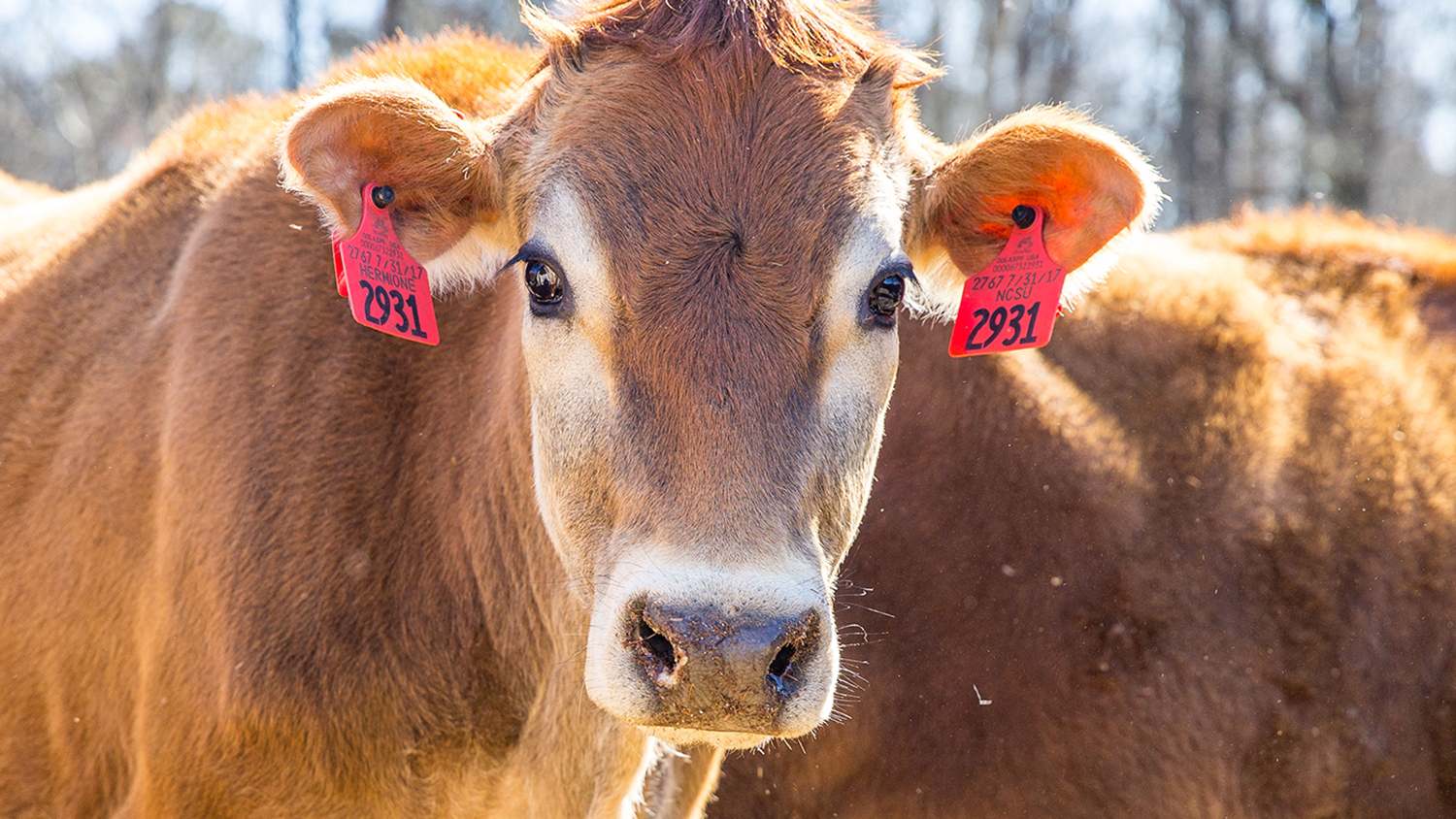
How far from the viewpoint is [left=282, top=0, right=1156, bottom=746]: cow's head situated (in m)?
2.23

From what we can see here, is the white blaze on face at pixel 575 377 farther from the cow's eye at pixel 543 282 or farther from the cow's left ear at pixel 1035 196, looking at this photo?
the cow's left ear at pixel 1035 196

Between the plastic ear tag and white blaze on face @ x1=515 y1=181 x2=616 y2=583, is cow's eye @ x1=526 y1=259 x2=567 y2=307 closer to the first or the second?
white blaze on face @ x1=515 y1=181 x2=616 y2=583

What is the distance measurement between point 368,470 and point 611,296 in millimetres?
1039

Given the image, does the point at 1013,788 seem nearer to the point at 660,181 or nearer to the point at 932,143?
the point at 932,143

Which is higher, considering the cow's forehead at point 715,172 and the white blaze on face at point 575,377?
the cow's forehead at point 715,172

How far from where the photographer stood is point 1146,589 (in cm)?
434

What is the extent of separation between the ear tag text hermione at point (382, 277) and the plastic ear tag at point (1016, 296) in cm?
139

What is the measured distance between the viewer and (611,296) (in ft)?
8.30

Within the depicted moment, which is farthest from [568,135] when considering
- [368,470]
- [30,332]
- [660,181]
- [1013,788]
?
[1013,788]

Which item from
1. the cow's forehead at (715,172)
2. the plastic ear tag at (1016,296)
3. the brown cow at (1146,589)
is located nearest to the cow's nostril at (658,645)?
the cow's forehead at (715,172)

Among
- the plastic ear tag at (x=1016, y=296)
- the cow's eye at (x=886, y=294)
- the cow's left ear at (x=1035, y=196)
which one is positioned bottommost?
the cow's eye at (x=886, y=294)

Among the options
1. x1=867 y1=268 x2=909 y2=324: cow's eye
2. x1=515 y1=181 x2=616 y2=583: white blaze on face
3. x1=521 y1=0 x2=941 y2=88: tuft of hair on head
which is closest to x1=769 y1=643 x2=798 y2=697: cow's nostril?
x1=515 y1=181 x2=616 y2=583: white blaze on face

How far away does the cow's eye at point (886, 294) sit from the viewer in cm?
266

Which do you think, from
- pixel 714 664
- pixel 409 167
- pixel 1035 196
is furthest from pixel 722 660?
pixel 1035 196
